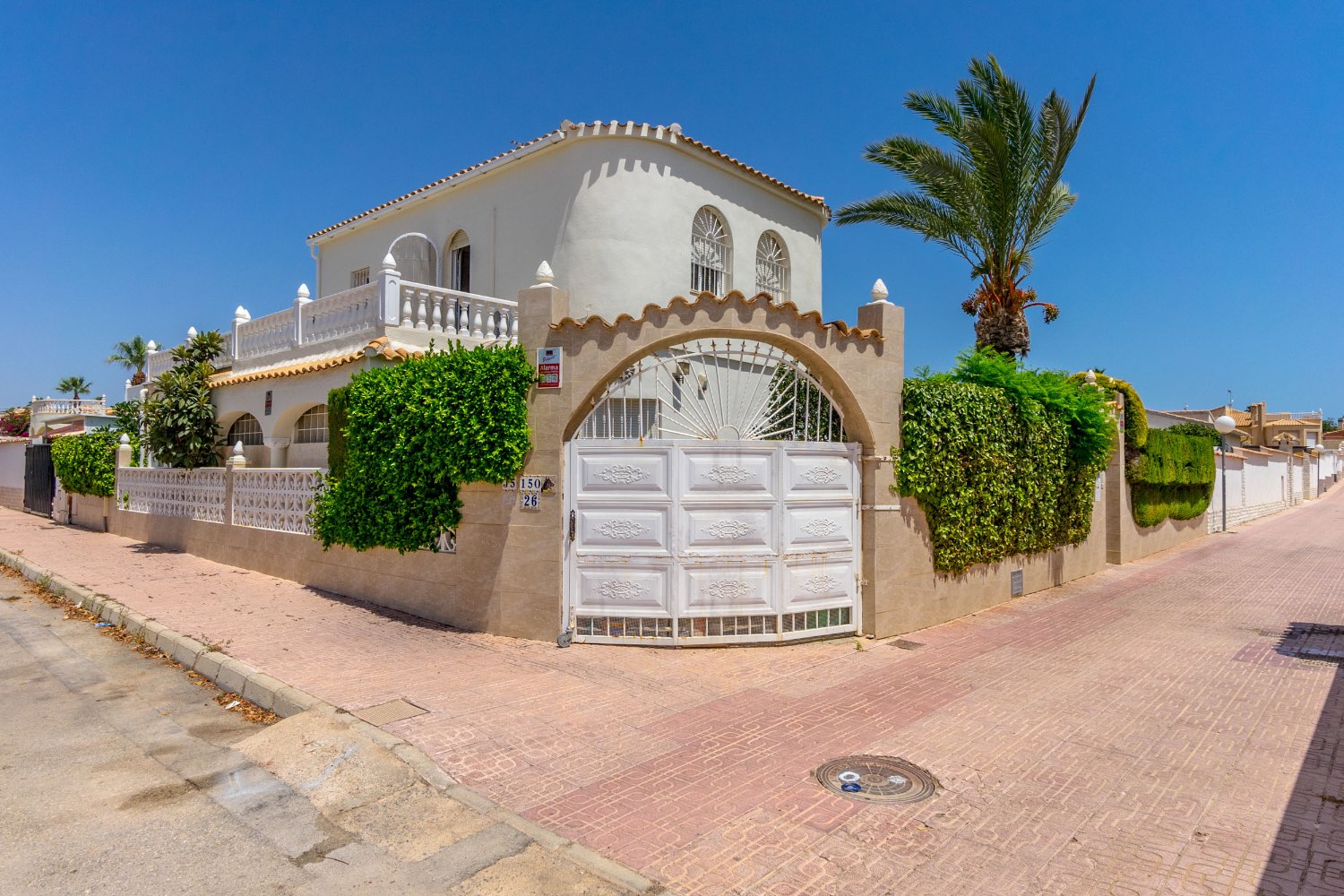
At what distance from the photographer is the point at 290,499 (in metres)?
11.0

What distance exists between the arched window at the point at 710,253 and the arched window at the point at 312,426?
285 inches

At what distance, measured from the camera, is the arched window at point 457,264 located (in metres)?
15.1

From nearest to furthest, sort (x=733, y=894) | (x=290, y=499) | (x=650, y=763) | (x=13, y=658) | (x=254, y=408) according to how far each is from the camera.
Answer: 1. (x=733, y=894)
2. (x=650, y=763)
3. (x=13, y=658)
4. (x=290, y=499)
5. (x=254, y=408)

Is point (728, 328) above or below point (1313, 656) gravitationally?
above

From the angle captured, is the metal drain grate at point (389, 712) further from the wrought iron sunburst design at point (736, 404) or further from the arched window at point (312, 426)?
the arched window at point (312, 426)

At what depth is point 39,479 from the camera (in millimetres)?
22906

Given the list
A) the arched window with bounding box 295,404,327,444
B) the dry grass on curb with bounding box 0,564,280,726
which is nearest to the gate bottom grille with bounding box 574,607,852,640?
the dry grass on curb with bounding box 0,564,280,726

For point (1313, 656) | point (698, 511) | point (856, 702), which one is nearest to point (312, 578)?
point (698, 511)

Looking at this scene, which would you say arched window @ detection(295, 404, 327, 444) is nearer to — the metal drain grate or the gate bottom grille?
the gate bottom grille

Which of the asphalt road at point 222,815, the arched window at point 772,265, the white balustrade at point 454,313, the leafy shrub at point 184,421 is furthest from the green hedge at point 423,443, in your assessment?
the arched window at point 772,265

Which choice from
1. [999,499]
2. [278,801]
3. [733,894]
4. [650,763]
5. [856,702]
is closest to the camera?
[733,894]

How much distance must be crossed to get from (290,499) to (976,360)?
10148 mm

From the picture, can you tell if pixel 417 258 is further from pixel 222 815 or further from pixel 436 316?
pixel 222 815

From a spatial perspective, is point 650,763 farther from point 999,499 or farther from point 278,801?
point 999,499
